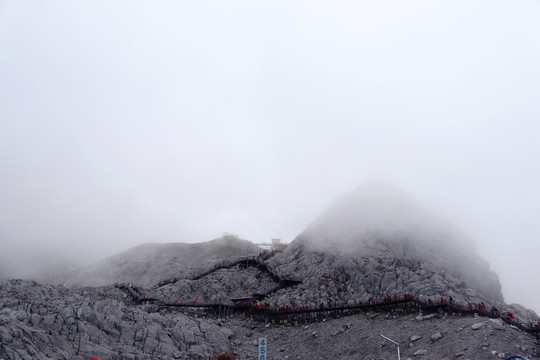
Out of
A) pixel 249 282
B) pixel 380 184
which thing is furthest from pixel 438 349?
pixel 380 184

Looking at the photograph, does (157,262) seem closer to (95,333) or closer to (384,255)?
(384,255)

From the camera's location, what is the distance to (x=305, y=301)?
49062 mm

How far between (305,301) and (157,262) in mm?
37888

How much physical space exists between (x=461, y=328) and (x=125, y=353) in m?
26.3

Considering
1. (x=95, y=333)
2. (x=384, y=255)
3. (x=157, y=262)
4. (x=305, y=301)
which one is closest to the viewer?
(x=95, y=333)

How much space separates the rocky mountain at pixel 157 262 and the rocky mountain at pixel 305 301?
0.35 meters

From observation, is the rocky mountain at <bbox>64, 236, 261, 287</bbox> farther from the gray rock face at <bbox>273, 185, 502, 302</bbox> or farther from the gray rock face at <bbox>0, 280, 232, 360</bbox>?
the gray rock face at <bbox>0, 280, 232, 360</bbox>

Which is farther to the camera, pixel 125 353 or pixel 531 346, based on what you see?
pixel 125 353

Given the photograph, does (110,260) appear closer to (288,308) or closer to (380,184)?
(288,308)

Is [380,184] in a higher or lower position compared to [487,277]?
higher

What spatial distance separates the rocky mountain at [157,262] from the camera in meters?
71.6

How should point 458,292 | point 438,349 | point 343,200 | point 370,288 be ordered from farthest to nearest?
point 343,200 → point 370,288 → point 458,292 → point 438,349

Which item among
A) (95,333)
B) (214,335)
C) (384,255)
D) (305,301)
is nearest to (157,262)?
(305,301)

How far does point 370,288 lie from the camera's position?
161 ft
